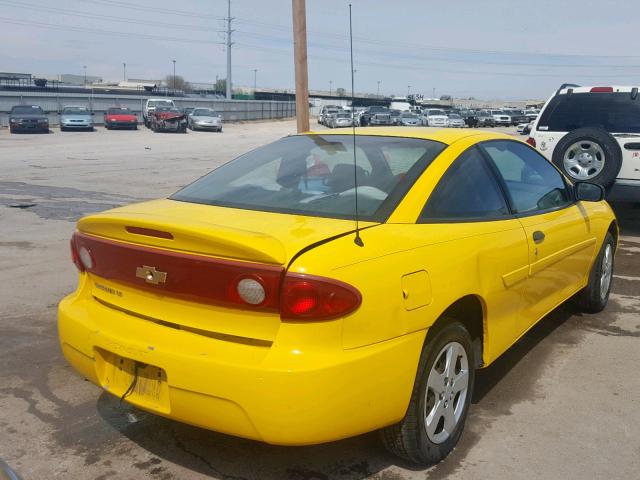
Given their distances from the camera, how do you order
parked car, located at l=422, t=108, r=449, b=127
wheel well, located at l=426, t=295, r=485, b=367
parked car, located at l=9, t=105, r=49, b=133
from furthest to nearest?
parked car, located at l=422, t=108, r=449, b=127, parked car, located at l=9, t=105, r=49, b=133, wheel well, located at l=426, t=295, r=485, b=367

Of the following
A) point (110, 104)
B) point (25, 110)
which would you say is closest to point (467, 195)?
point (25, 110)

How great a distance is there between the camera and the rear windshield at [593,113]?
27.1 feet

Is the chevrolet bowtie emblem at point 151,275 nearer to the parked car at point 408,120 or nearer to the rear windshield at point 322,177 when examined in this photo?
the rear windshield at point 322,177

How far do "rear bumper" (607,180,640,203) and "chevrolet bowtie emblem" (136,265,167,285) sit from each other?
6731 millimetres

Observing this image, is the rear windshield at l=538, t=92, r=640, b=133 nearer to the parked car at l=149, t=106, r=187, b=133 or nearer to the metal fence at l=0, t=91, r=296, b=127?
the parked car at l=149, t=106, r=187, b=133

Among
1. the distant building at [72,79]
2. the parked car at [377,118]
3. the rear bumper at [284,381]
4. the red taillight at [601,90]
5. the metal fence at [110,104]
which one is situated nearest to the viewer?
the rear bumper at [284,381]

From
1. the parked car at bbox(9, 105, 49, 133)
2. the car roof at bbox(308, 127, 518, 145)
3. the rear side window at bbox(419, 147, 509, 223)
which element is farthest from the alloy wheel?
the parked car at bbox(9, 105, 49, 133)

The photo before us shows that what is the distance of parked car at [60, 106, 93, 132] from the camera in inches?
1398

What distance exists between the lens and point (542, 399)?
12.3 feet

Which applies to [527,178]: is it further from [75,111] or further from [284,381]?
[75,111]

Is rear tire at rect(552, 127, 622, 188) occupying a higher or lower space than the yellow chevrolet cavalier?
higher

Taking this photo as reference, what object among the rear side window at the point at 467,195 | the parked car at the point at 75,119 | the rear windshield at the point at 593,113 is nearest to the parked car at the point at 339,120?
the parked car at the point at 75,119

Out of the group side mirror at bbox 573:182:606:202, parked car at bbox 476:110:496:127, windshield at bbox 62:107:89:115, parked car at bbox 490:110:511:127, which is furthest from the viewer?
parked car at bbox 490:110:511:127

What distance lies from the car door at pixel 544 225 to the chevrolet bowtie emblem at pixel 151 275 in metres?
2.04
